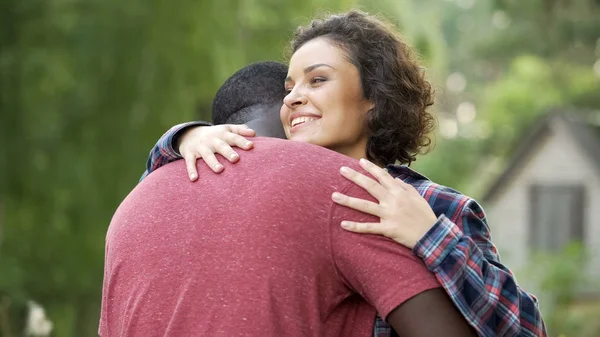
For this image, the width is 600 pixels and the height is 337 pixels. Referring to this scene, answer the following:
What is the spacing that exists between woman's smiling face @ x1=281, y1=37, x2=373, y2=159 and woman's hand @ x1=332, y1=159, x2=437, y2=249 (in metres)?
0.52

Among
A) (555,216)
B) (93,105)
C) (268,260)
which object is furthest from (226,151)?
(555,216)

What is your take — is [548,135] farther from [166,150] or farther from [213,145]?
[213,145]

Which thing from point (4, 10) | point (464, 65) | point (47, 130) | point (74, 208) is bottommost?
point (464, 65)

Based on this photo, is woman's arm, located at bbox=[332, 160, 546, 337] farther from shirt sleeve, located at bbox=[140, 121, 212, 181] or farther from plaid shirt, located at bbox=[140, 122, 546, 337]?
shirt sleeve, located at bbox=[140, 121, 212, 181]

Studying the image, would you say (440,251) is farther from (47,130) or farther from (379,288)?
(47,130)

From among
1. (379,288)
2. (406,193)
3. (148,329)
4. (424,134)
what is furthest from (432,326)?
(424,134)

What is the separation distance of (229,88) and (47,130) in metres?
11.6

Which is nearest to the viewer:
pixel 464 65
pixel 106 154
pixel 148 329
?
pixel 148 329

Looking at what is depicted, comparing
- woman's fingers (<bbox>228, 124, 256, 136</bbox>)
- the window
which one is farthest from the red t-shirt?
the window

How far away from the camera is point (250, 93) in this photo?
2965 mm

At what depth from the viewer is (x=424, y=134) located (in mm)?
3035

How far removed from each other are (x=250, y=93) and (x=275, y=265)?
0.91 m

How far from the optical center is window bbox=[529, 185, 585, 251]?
86.7ft

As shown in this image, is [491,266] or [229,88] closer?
[491,266]
